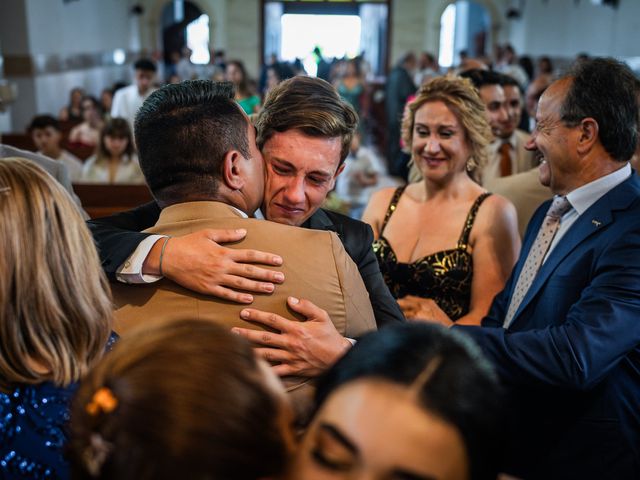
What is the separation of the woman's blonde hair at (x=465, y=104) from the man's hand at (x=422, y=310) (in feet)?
2.08

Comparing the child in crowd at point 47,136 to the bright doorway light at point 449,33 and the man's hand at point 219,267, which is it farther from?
the bright doorway light at point 449,33

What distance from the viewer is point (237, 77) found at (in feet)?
26.4

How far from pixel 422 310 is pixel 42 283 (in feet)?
5.18

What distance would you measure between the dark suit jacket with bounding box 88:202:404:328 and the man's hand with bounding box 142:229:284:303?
0.14 m

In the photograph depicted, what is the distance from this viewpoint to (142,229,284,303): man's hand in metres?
1.40

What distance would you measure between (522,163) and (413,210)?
5.27 feet

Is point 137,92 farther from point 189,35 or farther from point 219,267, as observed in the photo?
point 189,35

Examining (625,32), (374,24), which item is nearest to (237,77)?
(625,32)

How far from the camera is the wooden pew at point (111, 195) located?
14.5 feet

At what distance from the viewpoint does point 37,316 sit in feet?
3.94

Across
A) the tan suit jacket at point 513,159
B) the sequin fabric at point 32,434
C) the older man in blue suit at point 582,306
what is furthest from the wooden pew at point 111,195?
the sequin fabric at point 32,434

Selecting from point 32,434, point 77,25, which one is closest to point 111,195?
point 32,434

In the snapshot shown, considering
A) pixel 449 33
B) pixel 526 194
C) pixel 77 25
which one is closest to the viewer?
pixel 526 194

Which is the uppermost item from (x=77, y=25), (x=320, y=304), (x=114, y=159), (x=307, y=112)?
(x=77, y=25)
